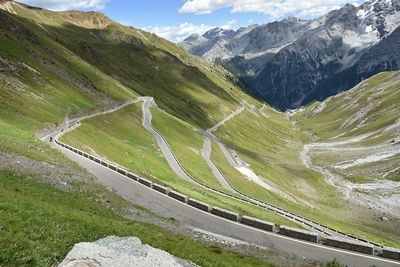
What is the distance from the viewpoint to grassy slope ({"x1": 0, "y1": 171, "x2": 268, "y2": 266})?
55.9ft

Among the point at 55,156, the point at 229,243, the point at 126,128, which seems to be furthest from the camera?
the point at 126,128

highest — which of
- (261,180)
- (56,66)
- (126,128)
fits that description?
(56,66)

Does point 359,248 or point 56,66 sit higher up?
point 56,66

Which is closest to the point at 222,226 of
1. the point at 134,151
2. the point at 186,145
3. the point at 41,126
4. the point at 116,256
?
the point at 116,256

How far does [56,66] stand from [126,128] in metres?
44.0

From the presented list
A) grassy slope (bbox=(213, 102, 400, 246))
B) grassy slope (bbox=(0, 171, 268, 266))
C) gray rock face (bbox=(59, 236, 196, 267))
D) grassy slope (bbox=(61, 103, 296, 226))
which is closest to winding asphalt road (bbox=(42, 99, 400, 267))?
grassy slope (bbox=(0, 171, 268, 266))

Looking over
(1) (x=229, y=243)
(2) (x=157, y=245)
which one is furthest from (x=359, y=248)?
(2) (x=157, y=245)

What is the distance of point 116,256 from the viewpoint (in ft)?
56.2

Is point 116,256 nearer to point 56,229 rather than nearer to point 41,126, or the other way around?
point 56,229

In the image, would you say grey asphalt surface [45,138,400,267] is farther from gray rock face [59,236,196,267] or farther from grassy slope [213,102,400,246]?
grassy slope [213,102,400,246]

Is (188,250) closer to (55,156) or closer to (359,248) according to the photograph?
(359,248)

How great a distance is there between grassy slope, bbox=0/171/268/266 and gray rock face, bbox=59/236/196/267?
3.44 feet

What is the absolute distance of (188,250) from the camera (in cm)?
2462

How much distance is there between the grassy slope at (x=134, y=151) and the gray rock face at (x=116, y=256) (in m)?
28.4
